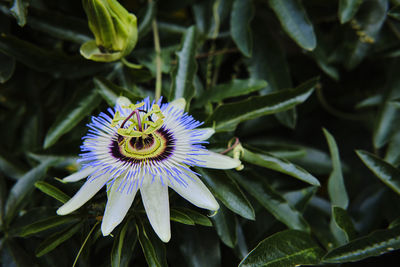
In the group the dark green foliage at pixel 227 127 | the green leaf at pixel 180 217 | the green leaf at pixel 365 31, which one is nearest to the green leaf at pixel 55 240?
the dark green foliage at pixel 227 127

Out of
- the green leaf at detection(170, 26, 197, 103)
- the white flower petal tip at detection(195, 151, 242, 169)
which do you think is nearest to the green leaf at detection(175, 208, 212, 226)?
the white flower petal tip at detection(195, 151, 242, 169)

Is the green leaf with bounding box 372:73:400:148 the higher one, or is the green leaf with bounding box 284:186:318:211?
the green leaf with bounding box 372:73:400:148

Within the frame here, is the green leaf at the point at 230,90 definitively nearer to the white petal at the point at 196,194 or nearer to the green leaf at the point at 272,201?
the green leaf at the point at 272,201

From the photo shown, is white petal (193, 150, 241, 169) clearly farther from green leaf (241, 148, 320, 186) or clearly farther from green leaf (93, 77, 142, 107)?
green leaf (93, 77, 142, 107)

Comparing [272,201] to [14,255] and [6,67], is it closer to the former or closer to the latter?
[14,255]

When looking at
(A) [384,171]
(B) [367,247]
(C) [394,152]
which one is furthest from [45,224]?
(C) [394,152]

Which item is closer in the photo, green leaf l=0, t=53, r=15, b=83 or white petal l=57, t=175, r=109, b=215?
white petal l=57, t=175, r=109, b=215
